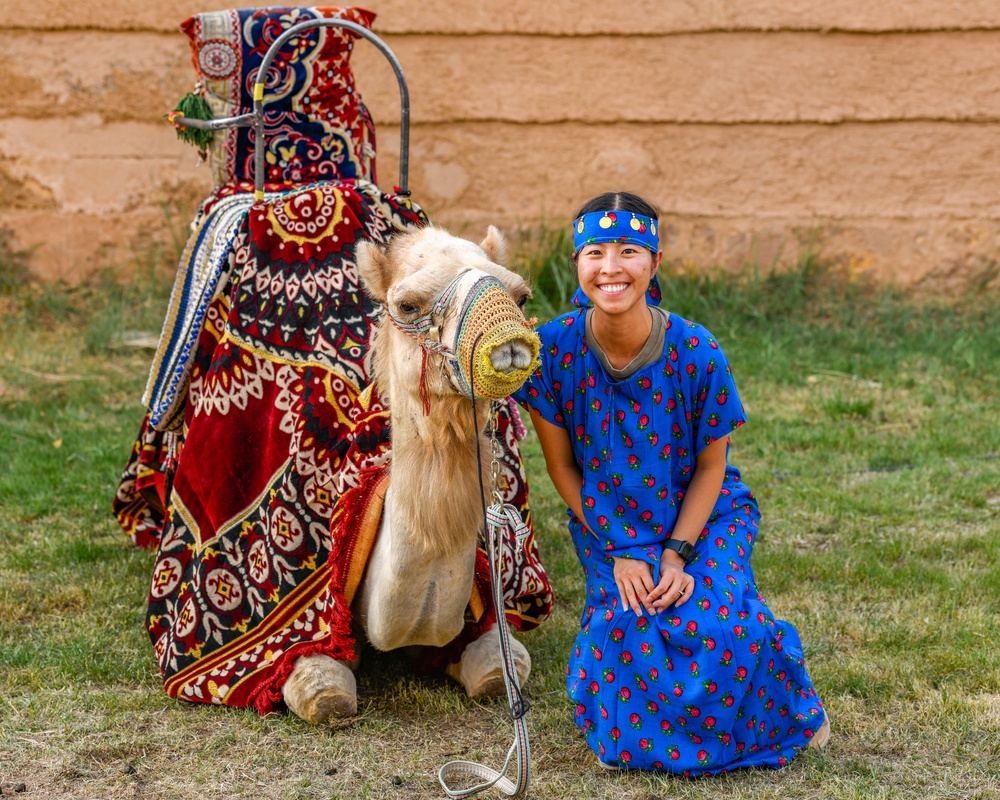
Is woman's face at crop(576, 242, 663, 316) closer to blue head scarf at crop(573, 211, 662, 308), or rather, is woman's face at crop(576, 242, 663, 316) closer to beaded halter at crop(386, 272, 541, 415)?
blue head scarf at crop(573, 211, 662, 308)

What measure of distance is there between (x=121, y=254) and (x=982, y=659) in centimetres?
654

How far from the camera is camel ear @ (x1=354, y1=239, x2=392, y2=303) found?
10.1 ft

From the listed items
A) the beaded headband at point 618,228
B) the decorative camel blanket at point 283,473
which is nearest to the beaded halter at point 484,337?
the beaded headband at point 618,228

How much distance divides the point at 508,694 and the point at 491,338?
3.12 feet

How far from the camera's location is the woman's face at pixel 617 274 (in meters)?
3.09

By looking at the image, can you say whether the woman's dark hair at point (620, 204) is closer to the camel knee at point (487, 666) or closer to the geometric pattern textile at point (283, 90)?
the camel knee at point (487, 666)

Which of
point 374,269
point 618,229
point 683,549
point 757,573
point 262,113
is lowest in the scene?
point 757,573

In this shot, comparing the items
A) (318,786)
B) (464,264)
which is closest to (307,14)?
(464,264)

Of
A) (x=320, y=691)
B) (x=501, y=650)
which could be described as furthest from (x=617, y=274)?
(x=320, y=691)

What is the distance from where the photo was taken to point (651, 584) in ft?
10.5

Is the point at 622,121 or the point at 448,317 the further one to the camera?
the point at 622,121

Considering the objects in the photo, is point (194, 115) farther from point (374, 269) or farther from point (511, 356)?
point (511, 356)

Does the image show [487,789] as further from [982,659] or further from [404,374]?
[982,659]

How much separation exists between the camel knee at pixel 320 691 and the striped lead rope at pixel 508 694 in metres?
0.41
